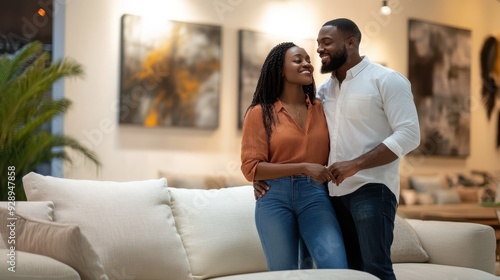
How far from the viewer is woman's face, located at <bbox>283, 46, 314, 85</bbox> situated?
2.71 m

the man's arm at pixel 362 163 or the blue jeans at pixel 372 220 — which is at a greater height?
the man's arm at pixel 362 163

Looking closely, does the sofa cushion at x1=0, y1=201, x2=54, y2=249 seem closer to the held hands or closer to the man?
the man

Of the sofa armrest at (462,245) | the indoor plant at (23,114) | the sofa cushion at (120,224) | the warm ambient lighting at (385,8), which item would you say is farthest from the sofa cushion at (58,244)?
the warm ambient lighting at (385,8)

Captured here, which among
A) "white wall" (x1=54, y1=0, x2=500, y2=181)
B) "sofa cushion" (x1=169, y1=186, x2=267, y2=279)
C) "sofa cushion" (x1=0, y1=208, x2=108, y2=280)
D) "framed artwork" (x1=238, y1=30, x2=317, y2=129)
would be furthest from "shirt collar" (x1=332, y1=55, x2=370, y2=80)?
"framed artwork" (x1=238, y1=30, x2=317, y2=129)

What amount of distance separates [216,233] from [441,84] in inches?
239

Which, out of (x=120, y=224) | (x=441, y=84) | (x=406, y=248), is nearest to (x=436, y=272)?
(x=406, y=248)

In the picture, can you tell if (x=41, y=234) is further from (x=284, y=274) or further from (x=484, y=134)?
(x=484, y=134)

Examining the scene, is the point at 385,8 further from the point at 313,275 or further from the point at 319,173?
the point at 313,275

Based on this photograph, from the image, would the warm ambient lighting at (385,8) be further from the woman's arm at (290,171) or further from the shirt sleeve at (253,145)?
the woman's arm at (290,171)

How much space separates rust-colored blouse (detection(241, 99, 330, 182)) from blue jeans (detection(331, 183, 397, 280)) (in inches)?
7.6

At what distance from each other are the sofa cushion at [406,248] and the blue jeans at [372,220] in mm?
823

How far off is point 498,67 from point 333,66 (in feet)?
23.5

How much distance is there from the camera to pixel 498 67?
9.23 m

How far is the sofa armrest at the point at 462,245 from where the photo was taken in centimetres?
349
